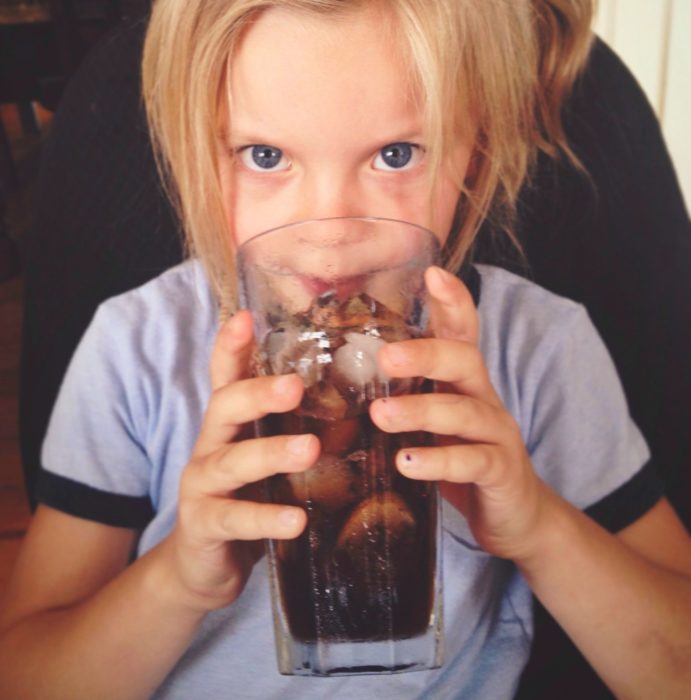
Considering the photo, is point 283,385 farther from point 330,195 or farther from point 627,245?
point 627,245

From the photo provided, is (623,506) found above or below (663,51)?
below

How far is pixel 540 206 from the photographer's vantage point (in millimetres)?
1112

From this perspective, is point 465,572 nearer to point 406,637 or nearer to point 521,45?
point 406,637

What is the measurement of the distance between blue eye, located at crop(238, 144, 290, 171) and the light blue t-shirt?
22 cm

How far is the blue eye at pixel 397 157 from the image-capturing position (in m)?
0.79

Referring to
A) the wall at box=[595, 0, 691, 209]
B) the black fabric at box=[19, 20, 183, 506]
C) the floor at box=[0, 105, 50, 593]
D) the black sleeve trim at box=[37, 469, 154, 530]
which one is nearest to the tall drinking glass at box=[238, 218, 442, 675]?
the black sleeve trim at box=[37, 469, 154, 530]

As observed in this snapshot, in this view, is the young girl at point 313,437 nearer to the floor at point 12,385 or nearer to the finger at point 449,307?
the finger at point 449,307

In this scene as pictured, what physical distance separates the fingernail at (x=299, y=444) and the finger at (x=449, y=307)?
0.50ft

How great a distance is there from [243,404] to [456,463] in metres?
0.17

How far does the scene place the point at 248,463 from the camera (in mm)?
570

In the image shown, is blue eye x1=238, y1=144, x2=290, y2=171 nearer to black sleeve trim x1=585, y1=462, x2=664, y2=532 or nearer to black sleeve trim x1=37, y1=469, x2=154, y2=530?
black sleeve trim x1=37, y1=469, x2=154, y2=530

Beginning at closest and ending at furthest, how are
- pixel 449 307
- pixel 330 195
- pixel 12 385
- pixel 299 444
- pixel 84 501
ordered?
pixel 299 444
pixel 449 307
pixel 330 195
pixel 84 501
pixel 12 385

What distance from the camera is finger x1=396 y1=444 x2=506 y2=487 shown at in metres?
0.56

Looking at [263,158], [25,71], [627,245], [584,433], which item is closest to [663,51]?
[627,245]
